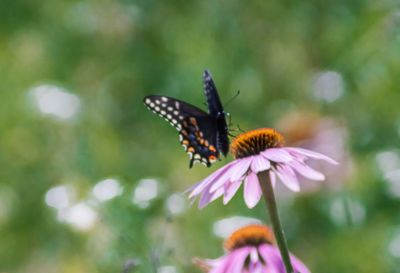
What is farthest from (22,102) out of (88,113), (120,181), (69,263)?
(120,181)

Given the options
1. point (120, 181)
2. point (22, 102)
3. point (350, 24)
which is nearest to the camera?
point (120, 181)

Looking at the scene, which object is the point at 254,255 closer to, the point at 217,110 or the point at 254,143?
the point at 254,143

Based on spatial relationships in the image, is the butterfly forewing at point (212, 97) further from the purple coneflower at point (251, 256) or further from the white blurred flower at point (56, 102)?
the white blurred flower at point (56, 102)

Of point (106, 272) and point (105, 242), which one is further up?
point (105, 242)

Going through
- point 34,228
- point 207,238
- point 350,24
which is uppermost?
point 350,24

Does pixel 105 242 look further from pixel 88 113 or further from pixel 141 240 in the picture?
pixel 88 113

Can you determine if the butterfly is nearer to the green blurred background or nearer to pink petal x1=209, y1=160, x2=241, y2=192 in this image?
the green blurred background

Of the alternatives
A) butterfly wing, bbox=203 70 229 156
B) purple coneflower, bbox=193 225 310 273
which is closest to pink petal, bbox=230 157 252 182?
purple coneflower, bbox=193 225 310 273

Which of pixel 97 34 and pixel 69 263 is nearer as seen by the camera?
pixel 69 263
